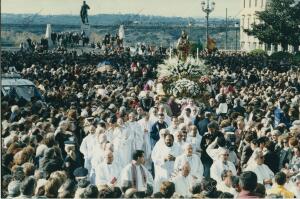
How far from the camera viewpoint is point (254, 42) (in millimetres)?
78750

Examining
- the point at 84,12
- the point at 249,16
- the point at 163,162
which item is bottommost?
the point at 163,162

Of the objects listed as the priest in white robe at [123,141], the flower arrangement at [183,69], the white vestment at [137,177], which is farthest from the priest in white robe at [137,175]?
the flower arrangement at [183,69]

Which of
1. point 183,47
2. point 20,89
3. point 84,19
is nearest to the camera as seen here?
point 20,89

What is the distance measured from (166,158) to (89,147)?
1.72 metres

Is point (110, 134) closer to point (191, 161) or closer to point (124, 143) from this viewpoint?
point (124, 143)

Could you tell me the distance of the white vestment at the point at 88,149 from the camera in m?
11.6

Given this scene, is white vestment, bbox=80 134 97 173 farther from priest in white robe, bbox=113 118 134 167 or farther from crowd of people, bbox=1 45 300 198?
priest in white robe, bbox=113 118 134 167

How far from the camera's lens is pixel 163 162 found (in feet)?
35.2

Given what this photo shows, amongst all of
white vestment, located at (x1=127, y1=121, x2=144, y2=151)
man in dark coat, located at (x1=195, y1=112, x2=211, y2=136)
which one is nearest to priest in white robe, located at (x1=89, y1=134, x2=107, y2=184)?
white vestment, located at (x1=127, y1=121, x2=144, y2=151)

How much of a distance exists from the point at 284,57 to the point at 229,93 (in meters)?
27.7

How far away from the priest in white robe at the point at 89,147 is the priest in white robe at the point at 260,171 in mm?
3122

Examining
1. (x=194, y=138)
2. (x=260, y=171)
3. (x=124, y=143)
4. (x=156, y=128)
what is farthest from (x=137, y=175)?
(x=156, y=128)

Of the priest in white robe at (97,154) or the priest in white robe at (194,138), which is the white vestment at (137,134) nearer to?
the priest in white robe at (194,138)

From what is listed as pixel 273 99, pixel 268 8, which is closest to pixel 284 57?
pixel 268 8
